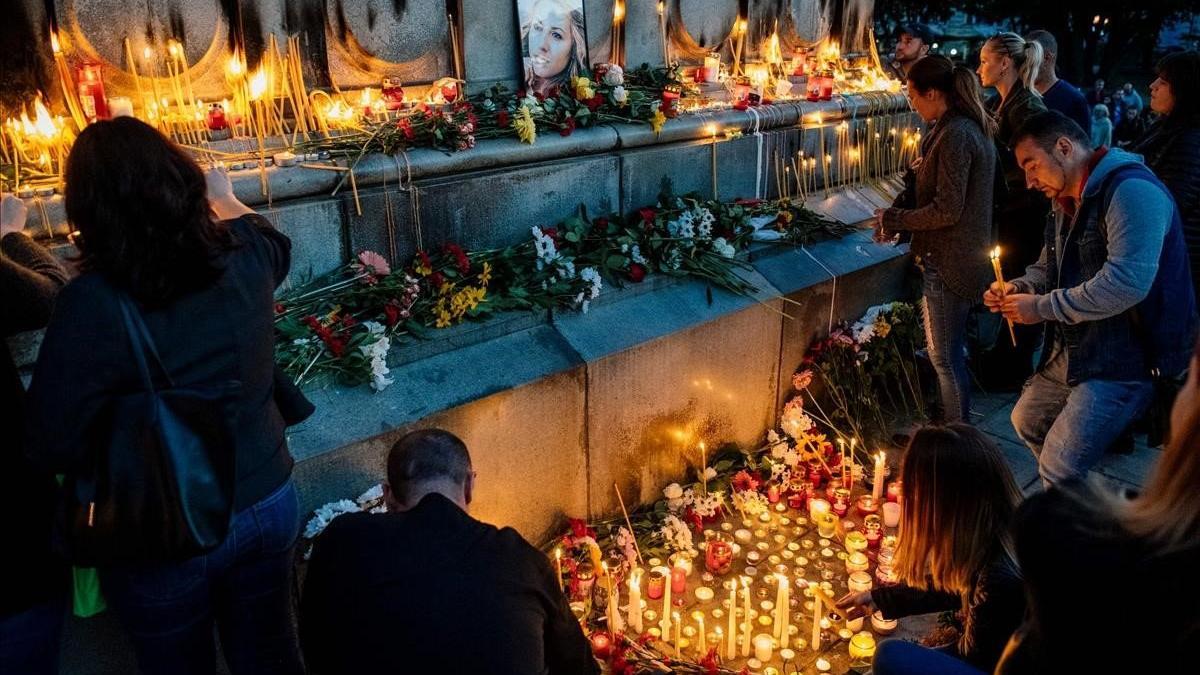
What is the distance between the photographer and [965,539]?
2.52m

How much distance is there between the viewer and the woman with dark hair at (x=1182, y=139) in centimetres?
450

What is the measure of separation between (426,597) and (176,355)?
2.75ft

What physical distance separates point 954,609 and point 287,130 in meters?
3.87

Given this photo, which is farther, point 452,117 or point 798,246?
point 798,246

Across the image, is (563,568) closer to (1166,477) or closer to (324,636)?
(324,636)

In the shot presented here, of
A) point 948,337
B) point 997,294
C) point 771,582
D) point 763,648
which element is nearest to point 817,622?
point 763,648

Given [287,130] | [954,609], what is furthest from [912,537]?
[287,130]

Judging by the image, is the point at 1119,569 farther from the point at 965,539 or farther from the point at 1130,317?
the point at 1130,317

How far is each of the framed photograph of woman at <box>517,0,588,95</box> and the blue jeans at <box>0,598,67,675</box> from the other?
157 inches

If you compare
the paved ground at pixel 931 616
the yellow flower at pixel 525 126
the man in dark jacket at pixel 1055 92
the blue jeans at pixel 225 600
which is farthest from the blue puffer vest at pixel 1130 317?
the blue jeans at pixel 225 600

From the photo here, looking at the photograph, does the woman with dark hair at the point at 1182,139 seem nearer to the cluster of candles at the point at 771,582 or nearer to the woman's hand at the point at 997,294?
the woman's hand at the point at 997,294

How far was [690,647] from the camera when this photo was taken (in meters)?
3.59

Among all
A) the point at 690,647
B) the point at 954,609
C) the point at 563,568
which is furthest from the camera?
the point at 563,568

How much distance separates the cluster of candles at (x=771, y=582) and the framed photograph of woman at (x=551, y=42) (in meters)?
2.86
